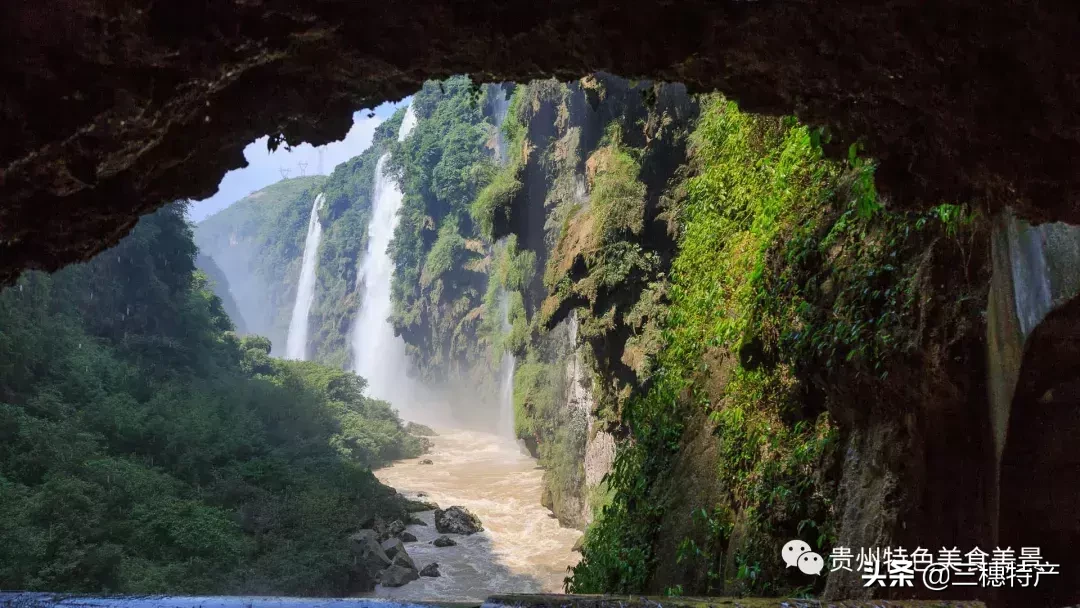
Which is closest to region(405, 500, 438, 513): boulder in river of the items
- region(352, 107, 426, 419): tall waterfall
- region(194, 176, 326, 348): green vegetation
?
region(352, 107, 426, 419): tall waterfall

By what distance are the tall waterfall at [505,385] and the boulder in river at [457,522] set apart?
11.5 metres

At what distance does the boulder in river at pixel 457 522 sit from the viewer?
1750 cm

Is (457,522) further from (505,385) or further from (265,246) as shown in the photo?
(265,246)

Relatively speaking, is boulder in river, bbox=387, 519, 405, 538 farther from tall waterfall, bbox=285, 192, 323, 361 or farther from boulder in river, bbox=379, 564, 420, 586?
tall waterfall, bbox=285, 192, 323, 361

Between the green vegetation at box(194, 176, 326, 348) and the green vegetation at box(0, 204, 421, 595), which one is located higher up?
the green vegetation at box(194, 176, 326, 348)

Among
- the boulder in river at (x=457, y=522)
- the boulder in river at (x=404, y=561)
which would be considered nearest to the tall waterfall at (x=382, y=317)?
the boulder in river at (x=457, y=522)

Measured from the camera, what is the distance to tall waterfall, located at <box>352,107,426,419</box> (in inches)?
1738

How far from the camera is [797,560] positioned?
15.1 ft

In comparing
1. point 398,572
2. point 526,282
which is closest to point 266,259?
point 526,282

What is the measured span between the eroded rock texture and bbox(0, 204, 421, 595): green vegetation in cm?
924

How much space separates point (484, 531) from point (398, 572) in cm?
366

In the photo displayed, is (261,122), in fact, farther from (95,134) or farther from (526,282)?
(526,282)

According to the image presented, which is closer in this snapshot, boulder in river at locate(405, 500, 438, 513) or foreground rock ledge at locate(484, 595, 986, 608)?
foreground rock ledge at locate(484, 595, 986, 608)

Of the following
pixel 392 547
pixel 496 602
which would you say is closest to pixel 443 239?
pixel 392 547
